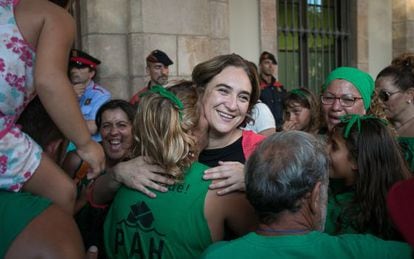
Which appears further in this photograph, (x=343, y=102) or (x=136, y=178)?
(x=343, y=102)

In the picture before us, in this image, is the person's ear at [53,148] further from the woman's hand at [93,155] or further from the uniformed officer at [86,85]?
the uniformed officer at [86,85]

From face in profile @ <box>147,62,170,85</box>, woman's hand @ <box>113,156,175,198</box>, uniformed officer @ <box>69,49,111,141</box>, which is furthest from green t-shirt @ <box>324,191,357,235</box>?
face in profile @ <box>147,62,170,85</box>

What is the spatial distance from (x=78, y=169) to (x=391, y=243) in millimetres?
1893

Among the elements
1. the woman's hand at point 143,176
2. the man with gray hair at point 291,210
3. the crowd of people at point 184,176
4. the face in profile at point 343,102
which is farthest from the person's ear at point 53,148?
the face in profile at point 343,102

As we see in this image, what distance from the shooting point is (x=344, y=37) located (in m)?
8.32

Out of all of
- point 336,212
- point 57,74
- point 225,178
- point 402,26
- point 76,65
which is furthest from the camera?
point 402,26

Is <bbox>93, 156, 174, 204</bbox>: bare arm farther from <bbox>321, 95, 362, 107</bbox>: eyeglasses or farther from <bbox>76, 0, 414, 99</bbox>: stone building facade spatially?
<bbox>76, 0, 414, 99</bbox>: stone building facade

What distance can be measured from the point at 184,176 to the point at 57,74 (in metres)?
0.61

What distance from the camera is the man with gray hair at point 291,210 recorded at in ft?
4.96

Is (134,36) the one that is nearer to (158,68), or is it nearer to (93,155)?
(158,68)

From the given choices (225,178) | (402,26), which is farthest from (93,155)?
(402,26)

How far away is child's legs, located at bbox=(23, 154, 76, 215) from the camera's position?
1871mm

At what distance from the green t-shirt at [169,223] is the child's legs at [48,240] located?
0.27 metres

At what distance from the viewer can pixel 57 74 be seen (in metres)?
1.82
